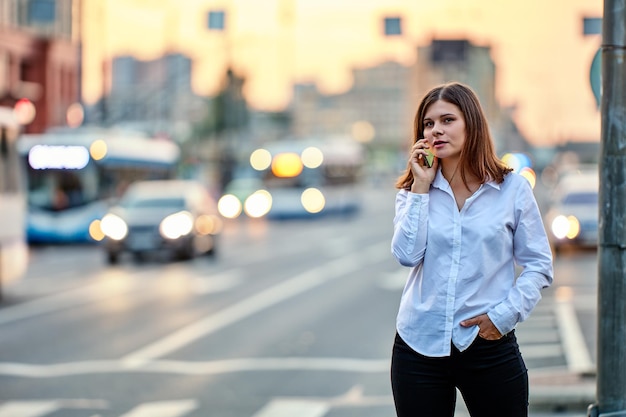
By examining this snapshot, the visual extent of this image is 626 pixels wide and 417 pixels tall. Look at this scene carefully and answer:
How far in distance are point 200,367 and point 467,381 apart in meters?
7.62

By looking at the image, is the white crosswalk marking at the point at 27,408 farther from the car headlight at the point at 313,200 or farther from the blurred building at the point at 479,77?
the blurred building at the point at 479,77

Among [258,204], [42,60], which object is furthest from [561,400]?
[42,60]

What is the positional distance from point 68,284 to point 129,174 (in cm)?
1677

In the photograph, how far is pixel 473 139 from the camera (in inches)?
172

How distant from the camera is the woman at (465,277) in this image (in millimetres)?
4223

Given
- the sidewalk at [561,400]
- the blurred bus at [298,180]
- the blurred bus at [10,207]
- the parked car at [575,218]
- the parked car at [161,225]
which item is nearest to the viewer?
the sidewalk at [561,400]

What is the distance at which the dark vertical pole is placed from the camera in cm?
598

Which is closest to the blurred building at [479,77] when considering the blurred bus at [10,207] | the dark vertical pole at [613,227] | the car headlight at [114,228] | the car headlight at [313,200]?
the car headlight at [313,200]

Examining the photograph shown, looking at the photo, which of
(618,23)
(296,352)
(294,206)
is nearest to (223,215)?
(294,206)

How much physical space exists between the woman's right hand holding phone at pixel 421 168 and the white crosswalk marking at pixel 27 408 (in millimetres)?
5511

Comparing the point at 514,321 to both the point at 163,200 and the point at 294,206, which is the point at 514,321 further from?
the point at 294,206

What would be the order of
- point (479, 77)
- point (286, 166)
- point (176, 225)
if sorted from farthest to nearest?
1. point (479, 77)
2. point (286, 166)
3. point (176, 225)

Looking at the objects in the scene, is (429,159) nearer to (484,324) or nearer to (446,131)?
(446,131)

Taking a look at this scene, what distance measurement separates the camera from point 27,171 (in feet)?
117
